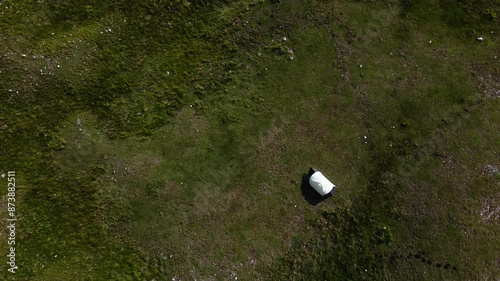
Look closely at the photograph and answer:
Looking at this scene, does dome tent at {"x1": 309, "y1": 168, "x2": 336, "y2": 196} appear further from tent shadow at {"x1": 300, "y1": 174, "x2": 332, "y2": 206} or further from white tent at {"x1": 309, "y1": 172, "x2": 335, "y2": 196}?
tent shadow at {"x1": 300, "y1": 174, "x2": 332, "y2": 206}

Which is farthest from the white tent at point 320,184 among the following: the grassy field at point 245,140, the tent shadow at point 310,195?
the grassy field at point 245,140

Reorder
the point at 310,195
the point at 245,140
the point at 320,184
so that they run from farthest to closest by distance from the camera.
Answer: the point at 245,140 < the point at 310,195 < the point at 320,184

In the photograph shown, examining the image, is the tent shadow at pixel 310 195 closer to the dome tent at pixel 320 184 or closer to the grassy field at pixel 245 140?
the grassy field at pixel 245 140

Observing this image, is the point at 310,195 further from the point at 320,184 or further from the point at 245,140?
the point at 245,140

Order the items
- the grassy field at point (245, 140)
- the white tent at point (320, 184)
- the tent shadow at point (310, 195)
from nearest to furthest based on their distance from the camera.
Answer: the grassy field at point (245, 140) → the white tent at point (320, 184) → the tent shadow at point (310, 195)

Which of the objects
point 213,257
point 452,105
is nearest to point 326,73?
point 452,105

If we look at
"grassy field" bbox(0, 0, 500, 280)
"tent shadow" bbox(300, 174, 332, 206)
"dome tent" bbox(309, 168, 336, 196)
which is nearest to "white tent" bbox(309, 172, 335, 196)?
"dome tent" bbox(309, 168, 336, 196)

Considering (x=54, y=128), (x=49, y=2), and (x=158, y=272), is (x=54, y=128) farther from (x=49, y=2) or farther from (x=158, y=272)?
(x=158, y=272)

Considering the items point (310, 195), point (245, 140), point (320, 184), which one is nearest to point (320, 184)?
point (320, 184)
